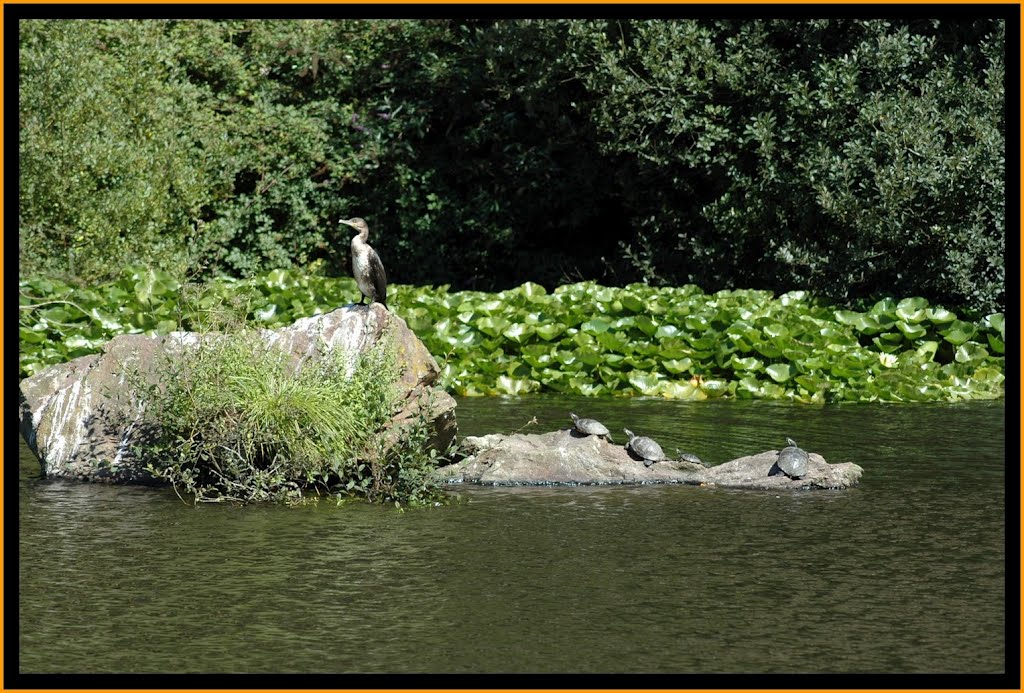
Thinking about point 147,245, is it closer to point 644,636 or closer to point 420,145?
point 420,145

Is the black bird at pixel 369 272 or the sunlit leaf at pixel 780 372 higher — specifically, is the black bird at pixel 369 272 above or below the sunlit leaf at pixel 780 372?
above

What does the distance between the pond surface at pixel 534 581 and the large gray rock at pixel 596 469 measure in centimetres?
18

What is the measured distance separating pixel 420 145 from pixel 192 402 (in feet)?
38.8

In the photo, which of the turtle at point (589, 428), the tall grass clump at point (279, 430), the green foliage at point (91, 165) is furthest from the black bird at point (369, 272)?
the green foliage at point (91, 165)

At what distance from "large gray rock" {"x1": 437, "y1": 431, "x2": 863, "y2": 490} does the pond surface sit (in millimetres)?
178

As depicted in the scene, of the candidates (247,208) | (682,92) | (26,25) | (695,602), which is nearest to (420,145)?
(247,208)

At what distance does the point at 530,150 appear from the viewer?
18.3 meters

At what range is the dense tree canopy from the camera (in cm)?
1464

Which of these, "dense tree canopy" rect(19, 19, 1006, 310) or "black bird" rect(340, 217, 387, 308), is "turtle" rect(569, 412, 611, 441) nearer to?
"black bird" rect(340, 217, 387, 308)

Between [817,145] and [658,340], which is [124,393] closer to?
[658,340]

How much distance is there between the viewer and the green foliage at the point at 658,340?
12.8 meters

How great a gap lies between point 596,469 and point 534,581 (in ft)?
8.72

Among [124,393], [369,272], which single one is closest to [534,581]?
[124,393]

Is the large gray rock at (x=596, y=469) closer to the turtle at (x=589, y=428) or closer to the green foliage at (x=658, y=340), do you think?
the turtle at (x=589, y=428)
